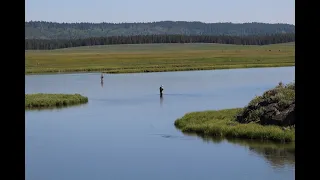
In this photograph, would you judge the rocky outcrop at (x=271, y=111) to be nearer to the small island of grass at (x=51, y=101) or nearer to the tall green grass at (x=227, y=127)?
the tall green grass at (x=227, y=127)

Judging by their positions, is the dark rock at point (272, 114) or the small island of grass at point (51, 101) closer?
the dark rock at point (272, 114)

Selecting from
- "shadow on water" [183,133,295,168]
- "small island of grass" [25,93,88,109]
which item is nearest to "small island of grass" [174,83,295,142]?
"shadow on water" [183,133,295,168]

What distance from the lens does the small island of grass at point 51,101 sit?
4709cm

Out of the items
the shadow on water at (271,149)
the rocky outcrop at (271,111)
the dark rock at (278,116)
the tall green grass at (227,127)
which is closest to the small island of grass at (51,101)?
the tall green grass at (227,127)

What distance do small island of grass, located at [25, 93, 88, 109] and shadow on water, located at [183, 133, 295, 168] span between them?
2001 centimetres

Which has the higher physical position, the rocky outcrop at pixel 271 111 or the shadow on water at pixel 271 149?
the rocky outcrop at pixel 271 111

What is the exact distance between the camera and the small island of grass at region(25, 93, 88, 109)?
155 feet

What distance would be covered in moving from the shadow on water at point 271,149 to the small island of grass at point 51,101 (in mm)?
20012

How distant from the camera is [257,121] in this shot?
32.8m

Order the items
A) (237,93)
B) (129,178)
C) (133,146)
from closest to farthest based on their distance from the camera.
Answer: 1. (129,178)
2. (133,146)
3. (237,93)
